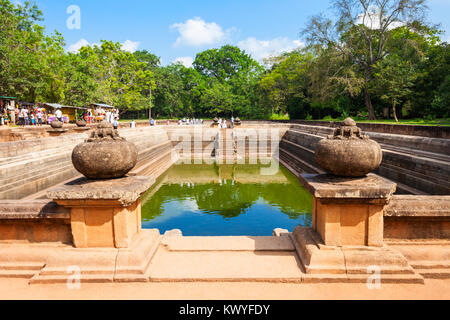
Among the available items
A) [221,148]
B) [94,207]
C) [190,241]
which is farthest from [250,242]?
[221,148]

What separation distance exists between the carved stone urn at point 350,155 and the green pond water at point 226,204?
421 centimetres

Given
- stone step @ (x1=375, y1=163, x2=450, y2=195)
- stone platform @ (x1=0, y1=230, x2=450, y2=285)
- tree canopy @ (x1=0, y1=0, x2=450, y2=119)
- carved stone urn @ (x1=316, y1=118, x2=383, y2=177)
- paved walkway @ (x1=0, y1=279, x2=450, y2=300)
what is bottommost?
paved walkway @ (x1=0, y1=279, x2=450, y2=300)

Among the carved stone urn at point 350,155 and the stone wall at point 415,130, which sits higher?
the stone wall at point 415,130

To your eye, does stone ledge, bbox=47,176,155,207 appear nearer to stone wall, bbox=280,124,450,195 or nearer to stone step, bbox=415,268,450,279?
stone step, bbox=415,268,450,279

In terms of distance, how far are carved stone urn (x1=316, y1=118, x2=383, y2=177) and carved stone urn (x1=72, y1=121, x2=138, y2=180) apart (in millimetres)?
2218

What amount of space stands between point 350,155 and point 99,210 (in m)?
2.73

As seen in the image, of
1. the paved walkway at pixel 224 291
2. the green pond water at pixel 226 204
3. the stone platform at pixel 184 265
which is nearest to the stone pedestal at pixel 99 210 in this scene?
the stone platform at pixel 184 265

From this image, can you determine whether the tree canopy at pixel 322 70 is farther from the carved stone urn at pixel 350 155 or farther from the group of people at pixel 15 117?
the carved stone urn at pixel 350 155

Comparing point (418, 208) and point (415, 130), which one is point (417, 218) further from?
point (415, 130)

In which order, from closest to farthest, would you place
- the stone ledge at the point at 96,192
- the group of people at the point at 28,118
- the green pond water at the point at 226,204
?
the stone ledge at the point at 96,192
the green pond water at the point at 226,204
the group of people at the point at 28,118

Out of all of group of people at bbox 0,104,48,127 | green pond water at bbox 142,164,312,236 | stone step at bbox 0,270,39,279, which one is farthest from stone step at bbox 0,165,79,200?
group of people at bbox 0,104,48,127

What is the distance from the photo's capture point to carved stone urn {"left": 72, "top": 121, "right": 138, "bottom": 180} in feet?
9.99

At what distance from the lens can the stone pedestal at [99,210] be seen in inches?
115

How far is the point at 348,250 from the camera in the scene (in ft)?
10.0
